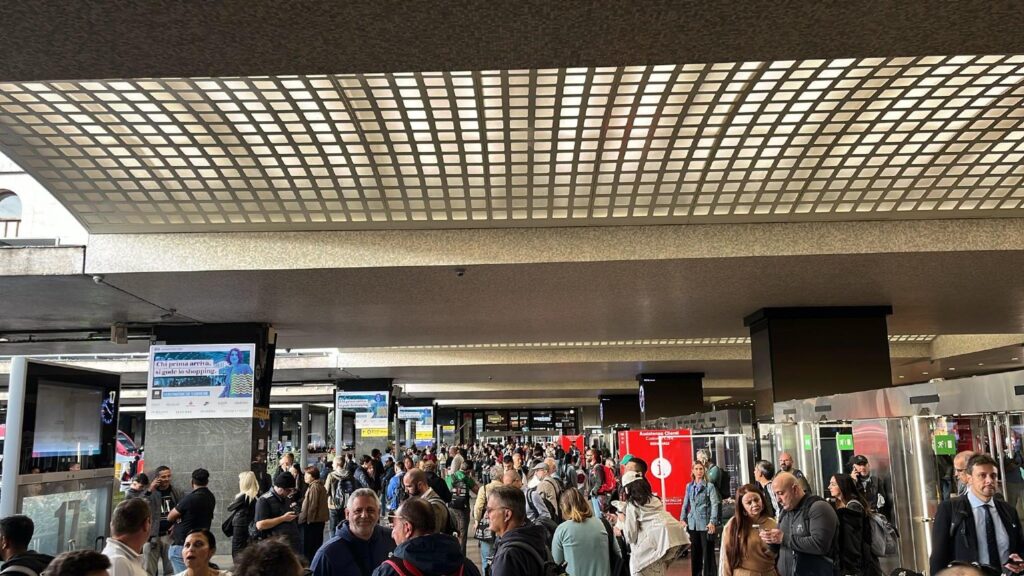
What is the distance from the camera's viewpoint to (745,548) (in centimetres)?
498

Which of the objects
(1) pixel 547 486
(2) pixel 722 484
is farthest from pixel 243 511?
(2) pixel 722 484

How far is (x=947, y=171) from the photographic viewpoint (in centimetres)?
977

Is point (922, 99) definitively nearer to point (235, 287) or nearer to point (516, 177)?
point (516, 177)

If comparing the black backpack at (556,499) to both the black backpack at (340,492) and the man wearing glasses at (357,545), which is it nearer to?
the man wearing glasses at (357,545)

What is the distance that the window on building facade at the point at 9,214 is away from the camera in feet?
37.9

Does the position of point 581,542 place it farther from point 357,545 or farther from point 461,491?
point 461,491

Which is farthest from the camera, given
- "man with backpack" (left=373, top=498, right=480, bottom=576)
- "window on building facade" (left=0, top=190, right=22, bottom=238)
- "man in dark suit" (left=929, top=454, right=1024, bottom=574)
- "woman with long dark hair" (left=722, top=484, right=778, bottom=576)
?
"window on building facade" (left=0, top=190, right=22, bottom=238)

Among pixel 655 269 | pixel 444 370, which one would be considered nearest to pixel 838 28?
pixel 655 269

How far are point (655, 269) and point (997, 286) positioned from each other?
→ 591 centimetres

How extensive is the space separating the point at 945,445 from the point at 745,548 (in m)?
4.13

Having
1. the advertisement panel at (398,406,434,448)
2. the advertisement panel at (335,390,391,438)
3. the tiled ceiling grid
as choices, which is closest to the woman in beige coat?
Result: the tiled ceiling grid

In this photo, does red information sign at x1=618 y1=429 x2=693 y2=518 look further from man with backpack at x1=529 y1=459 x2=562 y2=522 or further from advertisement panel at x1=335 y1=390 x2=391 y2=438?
advertisement panel at x1=335 y1=390 x2=391 y2=438

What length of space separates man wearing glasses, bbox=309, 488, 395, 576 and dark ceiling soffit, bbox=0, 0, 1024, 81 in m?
2.42

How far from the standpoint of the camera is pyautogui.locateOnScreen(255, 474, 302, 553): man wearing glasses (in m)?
8.04
